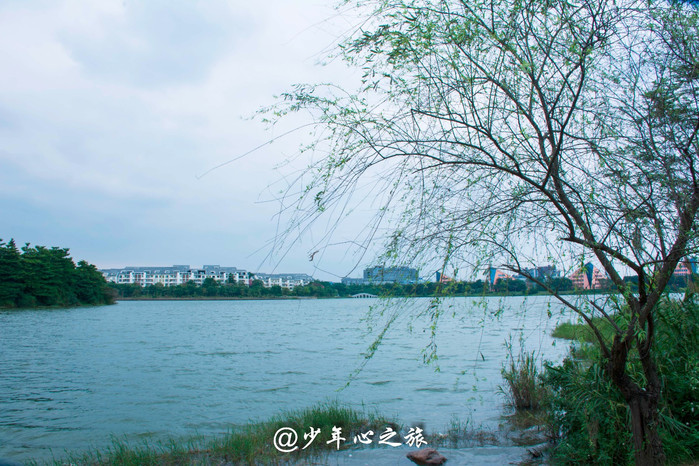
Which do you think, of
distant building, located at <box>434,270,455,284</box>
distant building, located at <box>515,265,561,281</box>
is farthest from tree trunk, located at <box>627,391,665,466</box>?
distant building, located at <box>434,270,455,284</box>

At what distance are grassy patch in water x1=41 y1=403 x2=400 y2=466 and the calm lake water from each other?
126 centimetres

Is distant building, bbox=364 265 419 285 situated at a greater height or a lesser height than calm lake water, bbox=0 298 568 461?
greater

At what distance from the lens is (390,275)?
3990 millimetres

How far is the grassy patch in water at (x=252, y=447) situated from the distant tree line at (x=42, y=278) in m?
68.1

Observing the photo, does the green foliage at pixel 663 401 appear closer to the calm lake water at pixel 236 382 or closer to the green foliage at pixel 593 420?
the green foliage at pixel 593 420

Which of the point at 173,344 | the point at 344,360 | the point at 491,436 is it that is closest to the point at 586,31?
the point at 491,436

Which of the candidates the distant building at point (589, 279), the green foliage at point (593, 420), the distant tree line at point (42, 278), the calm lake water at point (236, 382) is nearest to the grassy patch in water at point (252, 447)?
the calm lake water at point (236, 382)

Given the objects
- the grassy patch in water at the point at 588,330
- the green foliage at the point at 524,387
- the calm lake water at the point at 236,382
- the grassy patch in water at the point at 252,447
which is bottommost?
the calm lake water at the point at 236,382

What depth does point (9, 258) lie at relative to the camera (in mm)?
64125

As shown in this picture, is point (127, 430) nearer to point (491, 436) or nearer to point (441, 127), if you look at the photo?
point (491, 436)

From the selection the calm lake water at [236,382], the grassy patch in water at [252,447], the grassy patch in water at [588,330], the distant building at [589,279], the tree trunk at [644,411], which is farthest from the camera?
the calm lake water at [236,382]

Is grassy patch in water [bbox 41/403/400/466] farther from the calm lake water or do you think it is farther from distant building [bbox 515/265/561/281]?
distant building [bbox 515/265/561/281]

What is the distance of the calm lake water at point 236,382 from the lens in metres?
9.46

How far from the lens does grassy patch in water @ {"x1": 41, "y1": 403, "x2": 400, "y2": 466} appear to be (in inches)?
292
